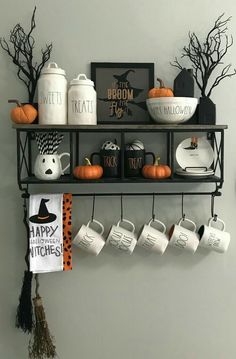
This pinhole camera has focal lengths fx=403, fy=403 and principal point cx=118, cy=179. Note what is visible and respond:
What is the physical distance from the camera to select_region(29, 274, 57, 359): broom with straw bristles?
1474 mm

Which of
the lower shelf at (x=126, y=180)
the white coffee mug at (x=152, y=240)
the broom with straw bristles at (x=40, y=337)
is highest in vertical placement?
the lower shelf at (x=126, y=180)

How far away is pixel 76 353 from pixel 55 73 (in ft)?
3.50

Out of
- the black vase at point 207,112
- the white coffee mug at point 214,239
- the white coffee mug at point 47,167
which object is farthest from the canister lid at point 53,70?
the white coffee mug at point 214,239

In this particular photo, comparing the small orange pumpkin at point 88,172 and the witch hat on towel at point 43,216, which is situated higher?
the small orange pumpkin at point 88,172

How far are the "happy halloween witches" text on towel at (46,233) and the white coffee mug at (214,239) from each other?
0.53 m

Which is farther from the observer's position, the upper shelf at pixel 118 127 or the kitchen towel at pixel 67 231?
the kitchen towel at pixel 67 231

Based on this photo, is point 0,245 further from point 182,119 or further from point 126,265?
point 182,119

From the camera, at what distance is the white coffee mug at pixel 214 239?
4.91 feet

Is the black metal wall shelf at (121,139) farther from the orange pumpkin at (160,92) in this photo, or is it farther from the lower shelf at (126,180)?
the orange pumpkin at (160,92)

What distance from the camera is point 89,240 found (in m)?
1.46

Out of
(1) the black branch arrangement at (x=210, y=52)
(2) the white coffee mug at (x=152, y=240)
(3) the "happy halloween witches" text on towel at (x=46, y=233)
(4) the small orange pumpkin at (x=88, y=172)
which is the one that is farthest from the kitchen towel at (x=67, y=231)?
(1) the black branch arrangement at (x=210, y=52)

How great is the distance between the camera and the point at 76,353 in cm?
158

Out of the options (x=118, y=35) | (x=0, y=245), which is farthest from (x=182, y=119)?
(x=0, y=245)

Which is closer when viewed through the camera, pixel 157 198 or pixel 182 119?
pixel 182 119
